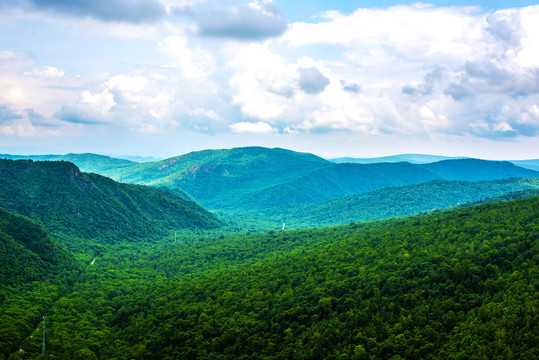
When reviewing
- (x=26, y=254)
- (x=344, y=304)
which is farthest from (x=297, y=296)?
(x=26, y=254)

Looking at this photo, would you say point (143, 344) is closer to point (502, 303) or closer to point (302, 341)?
point (302, 341)

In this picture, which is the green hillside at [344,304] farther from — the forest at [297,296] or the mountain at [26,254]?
the mountain at [26,254]

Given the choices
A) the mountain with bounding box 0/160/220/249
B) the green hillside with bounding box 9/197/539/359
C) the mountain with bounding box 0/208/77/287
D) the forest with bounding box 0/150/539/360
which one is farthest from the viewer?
the mountain with bounding box 0/160/220/249

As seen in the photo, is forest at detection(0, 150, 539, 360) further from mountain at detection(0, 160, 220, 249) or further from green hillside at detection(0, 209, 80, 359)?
mountain at detection(0, 160, 220, 249)

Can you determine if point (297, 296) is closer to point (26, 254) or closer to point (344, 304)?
point (344, 304)

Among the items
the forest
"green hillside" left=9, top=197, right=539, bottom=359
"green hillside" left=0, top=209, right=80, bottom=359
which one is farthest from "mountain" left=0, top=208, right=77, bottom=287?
"green hillside" left=9, top=197, right=539, bottom=359

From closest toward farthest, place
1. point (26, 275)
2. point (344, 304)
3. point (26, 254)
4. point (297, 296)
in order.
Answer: point (344, 304), point (297, 296), point (26, 275), point (26, 254)
